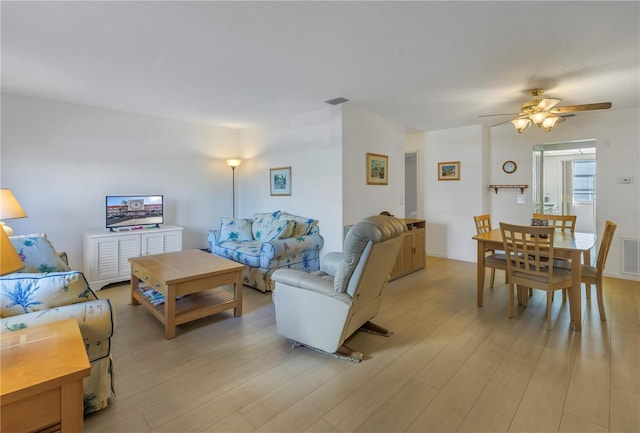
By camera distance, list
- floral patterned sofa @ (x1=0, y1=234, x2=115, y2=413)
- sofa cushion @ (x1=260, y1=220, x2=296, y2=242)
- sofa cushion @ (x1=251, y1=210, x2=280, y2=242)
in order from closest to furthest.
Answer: floral patterned sofa @ (x1=0, y1=234, x2=115, y2=413) < sofa cushion @ (x1=260, y1=220, x2=296, y2=242) < sofa cushion @ (x1=251, y1=210, x2=280, y2=242)

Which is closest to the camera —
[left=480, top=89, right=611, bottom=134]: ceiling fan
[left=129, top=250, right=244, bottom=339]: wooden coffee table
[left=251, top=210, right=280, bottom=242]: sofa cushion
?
[left=129, top=250, right=244, bottom=339]: wooden coffee table

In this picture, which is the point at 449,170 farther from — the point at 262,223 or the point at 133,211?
the point at 133,211

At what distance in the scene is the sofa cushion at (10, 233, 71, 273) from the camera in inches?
99.8

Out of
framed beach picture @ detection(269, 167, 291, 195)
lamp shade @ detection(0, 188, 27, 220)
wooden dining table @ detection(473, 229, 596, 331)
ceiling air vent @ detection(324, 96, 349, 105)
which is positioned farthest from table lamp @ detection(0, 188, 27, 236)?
wooden dining table @ detection(473, 229, 596, 331)

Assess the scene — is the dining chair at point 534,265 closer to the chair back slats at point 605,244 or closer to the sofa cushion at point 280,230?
the chair back slats at point 605,244

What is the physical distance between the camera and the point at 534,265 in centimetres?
296

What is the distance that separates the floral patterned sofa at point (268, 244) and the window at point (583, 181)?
4625 millimetres

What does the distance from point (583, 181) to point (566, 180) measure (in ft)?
1.09

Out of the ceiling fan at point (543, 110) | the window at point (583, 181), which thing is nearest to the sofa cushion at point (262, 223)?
the ceiling fan at point (543, 110)

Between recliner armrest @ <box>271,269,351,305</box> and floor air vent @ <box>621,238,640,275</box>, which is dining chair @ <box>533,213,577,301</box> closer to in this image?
floor air vent @ <box>621,238,640,275</box>

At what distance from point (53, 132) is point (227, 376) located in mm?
3996

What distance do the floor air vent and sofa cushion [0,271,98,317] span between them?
6.23 m

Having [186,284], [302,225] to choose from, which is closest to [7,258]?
[186,284]

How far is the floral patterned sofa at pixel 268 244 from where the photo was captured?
3.91 m
